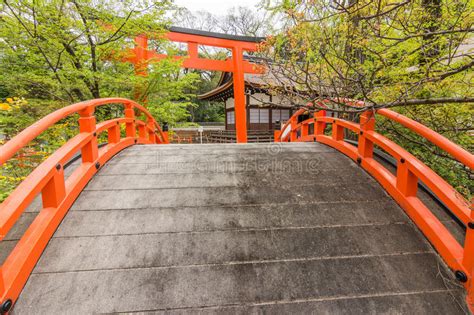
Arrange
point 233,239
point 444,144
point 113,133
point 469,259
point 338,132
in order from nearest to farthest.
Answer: point 469,259
point 444,144
point 233,239
point 113,133
point 338,132

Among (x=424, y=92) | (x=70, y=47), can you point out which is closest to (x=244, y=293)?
(x=424, y=92)

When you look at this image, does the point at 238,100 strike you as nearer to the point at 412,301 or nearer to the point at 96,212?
the point at 96,212

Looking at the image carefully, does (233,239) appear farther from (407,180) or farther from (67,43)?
(67,43)

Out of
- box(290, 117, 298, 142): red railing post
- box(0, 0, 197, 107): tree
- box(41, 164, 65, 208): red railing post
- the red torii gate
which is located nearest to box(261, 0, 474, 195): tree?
box(41, 164, 65, 208): red railing post

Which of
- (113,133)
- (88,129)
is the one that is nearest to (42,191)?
(88,129)

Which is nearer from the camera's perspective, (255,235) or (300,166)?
(255,235)

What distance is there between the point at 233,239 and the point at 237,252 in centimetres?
12

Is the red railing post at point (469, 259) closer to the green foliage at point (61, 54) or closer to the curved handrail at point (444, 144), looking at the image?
the curved handrail at point (444, 144)

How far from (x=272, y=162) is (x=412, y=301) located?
6.16ft

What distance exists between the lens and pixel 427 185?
1861 millimetres

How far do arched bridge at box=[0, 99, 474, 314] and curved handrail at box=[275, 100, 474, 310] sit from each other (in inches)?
0.4

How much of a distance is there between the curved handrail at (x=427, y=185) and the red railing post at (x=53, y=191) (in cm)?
251

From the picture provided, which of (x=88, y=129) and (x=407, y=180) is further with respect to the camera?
(x=88, y=129)

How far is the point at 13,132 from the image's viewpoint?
523 centimetres
